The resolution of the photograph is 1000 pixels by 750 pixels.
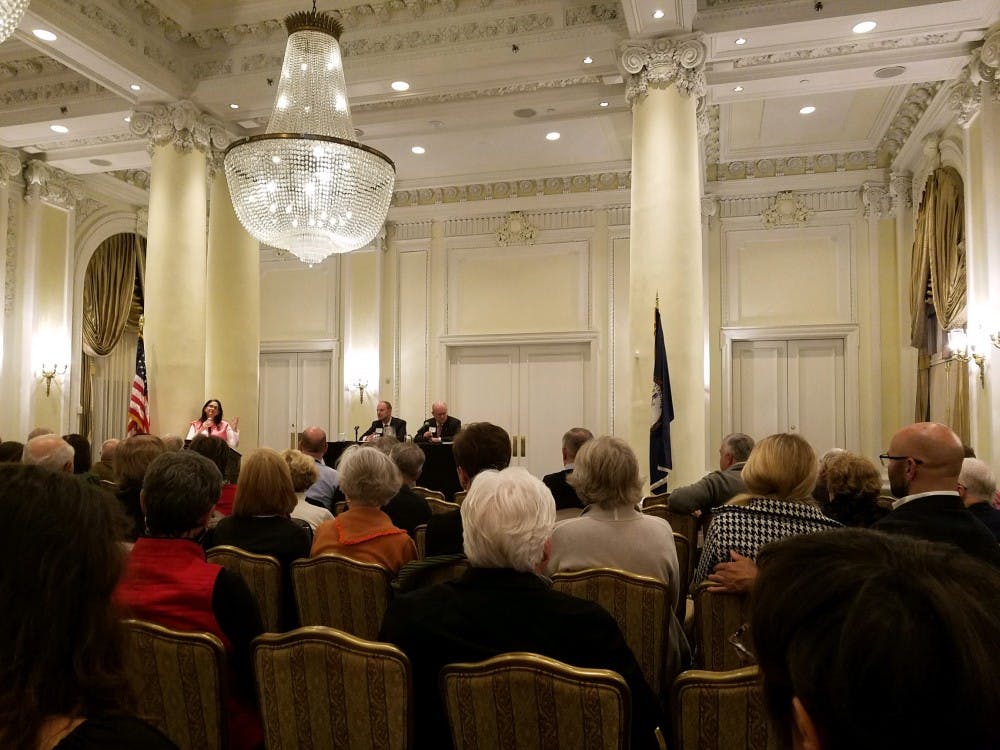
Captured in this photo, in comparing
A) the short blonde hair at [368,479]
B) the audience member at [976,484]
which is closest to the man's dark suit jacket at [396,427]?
the short blonde hair at [368,479]

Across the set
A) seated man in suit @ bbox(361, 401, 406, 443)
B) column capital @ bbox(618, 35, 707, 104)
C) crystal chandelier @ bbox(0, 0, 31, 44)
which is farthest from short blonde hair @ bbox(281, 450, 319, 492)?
seated man in suit @ bbox(361, 401, 406, 443)

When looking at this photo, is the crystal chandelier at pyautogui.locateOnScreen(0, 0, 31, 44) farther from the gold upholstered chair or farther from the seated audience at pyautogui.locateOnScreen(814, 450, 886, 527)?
the seated audience at pyautogui.locateOnScreen(814, 450, 886, 527)

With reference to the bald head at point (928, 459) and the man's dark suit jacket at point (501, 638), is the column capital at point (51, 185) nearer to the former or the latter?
the man's dark suit jacket at point (501, 638)

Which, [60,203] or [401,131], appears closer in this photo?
[401,131]

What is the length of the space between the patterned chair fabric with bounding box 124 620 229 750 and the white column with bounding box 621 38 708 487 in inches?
181

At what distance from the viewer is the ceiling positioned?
629cm

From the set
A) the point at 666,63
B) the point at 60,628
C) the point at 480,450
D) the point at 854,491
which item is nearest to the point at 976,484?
the point at 854,491

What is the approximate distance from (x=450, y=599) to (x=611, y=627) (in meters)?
0.38

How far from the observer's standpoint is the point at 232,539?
294 centimetres

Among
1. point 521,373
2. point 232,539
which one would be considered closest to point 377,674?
point 232,539

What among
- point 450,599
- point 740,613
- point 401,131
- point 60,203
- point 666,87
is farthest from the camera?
point 60,203

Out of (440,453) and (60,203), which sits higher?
(60,203)

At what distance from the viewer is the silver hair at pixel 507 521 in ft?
6.03

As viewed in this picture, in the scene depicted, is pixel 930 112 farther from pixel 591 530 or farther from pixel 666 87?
pixel 591 530
